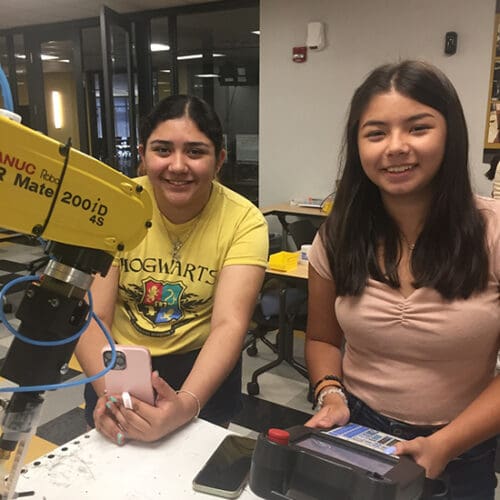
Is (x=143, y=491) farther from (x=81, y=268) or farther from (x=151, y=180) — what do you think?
(x=151, y=180)

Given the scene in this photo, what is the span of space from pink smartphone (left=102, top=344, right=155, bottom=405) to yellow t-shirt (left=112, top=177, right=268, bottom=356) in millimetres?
301

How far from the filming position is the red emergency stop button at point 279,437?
0.75 m

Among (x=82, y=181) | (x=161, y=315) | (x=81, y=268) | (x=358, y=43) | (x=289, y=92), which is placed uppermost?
(x=358, y=43)

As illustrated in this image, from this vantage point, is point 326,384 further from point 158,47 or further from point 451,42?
point 158,47

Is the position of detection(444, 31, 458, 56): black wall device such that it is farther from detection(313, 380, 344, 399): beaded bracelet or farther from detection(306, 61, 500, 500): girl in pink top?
detection(313, 380, 344, 399): beaded bracelet

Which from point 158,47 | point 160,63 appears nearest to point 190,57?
point 160,63

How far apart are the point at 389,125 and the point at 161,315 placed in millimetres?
679

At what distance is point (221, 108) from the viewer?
5824mm

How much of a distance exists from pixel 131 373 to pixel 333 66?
13.0 ft

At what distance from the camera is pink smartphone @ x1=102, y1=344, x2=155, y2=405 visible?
2.89 ft

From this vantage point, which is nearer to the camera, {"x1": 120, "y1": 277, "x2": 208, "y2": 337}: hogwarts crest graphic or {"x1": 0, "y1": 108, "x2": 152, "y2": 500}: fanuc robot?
{"x1": 0, "y1": 108, "x2": 152, "y2": 500}: fanuc robot

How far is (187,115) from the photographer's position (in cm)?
122

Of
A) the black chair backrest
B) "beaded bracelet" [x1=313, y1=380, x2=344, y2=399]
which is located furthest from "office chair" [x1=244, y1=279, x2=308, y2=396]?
"beaded bracelet" [x1=313, y1=380, x2=344, y2=399]

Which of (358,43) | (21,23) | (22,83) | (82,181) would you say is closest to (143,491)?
(82,181)
